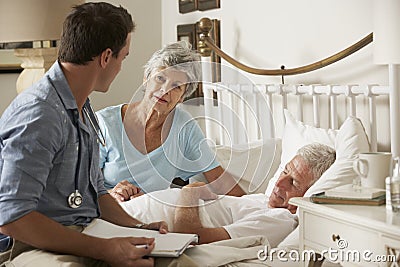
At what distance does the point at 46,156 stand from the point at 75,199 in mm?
186

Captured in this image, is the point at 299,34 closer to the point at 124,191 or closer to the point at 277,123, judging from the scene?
the point at 277,123

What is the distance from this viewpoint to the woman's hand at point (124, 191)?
276 cm

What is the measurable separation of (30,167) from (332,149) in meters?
1.22

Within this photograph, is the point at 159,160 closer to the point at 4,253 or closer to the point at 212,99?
the point at 212,99

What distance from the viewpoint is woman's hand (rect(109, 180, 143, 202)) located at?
2758 mm

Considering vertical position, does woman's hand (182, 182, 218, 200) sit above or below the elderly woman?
below

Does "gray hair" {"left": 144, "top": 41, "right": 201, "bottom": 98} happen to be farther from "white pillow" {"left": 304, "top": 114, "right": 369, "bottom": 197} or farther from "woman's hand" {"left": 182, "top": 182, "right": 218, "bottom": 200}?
"white pillow" {"left": 304, "top": 114, "right": 369, "bottom": 197}

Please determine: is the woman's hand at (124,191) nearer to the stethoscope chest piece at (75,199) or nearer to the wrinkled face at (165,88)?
the wrinkled face at (165,88)

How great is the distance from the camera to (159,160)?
9.64 ft

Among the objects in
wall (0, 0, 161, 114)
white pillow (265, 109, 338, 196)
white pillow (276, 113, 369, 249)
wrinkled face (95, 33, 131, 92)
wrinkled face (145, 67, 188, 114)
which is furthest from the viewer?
wall (0, 0, 161, 114)

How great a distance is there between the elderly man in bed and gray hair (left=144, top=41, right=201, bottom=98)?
22.9 inches

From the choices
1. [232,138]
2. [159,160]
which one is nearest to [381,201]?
[159,160]

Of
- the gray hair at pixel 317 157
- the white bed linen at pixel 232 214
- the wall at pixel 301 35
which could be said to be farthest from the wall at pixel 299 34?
the white bed linen at pixel 232 214

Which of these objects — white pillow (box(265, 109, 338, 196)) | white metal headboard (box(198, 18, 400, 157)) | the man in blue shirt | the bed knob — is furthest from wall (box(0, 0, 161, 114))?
the bed knob
